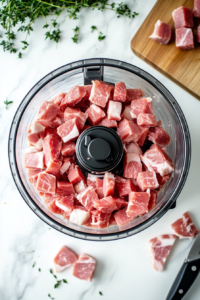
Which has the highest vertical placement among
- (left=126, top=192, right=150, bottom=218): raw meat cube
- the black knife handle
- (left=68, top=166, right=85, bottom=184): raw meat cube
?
(left=68, top=166, right=85, bottom=184): raw meat cube

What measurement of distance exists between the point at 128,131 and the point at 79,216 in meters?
0.44

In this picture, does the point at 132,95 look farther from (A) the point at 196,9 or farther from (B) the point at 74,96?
(A) the point at 196,9

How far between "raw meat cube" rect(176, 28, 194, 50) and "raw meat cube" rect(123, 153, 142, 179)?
74 centimetres

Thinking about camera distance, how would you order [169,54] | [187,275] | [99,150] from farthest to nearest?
[169,54] → [187,275] → [99,150]

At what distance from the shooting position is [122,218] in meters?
1.32

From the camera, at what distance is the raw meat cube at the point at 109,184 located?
1228 mm

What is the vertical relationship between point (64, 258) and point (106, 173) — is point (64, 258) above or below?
below

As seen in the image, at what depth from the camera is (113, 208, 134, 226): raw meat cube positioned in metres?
1.31

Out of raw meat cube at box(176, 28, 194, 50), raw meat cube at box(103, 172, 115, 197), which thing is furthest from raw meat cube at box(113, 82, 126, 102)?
raw meat cube at box(176, 28, 194, 50)

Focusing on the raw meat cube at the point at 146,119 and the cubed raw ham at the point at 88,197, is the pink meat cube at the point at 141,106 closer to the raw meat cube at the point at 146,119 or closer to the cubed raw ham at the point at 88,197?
the raw meat cube at the point at 146,119

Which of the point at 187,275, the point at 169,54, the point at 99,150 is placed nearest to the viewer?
the point at 99,150

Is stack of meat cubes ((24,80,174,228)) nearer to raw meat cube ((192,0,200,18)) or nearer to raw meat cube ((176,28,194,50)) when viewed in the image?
raw meat cube ((176,28,194,50))

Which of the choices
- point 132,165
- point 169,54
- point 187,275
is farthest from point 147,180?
point 169,54

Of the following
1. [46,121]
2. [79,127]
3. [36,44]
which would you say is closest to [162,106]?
[79,127]
